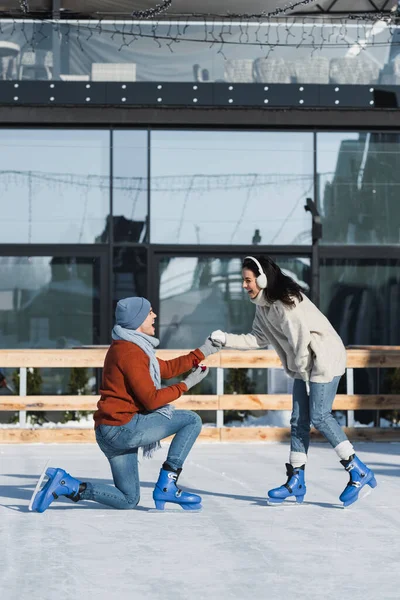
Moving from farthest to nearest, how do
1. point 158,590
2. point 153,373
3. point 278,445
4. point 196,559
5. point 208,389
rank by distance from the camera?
point 208,389
point 278,445
point 153,373
point 196,559
point 158,590

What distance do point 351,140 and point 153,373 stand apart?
8981 millimetres

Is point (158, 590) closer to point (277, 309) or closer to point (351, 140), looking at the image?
point (277, 309)

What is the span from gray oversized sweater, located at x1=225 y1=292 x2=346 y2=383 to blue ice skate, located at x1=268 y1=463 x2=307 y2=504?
59cm

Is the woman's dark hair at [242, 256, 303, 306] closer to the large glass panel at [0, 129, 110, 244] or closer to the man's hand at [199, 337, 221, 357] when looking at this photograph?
the man's hand at [199, 337, 221, 357]

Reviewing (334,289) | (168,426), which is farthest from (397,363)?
(168,426)

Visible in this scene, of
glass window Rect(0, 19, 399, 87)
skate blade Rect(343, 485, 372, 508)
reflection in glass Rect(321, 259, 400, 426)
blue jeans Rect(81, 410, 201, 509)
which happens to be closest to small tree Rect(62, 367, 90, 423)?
reflection in glass Rect(321, 259, 400, 426)

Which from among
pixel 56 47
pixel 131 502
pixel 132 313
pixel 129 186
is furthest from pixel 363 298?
pixel 132 313

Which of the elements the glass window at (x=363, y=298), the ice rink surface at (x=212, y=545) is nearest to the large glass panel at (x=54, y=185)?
the glass window at (x=363, y=298)

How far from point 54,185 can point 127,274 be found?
1.50m

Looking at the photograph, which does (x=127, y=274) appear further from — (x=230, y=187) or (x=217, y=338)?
(x=217, y=338)

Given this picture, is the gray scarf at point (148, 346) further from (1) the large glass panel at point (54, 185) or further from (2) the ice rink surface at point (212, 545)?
(1) the large glass panel at point (54, 185)

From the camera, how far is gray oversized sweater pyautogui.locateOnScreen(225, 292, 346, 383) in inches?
269

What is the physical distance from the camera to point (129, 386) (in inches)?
253

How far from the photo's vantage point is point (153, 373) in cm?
655
